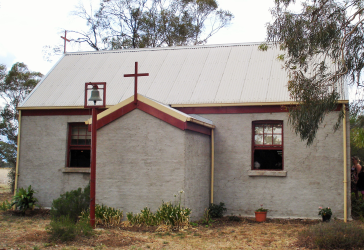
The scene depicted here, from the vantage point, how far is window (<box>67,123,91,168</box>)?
13.5 metres

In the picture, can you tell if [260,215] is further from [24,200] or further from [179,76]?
[24,200]

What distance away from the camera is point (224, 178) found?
40.0ft

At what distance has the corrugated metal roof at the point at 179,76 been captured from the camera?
1274 centimetres

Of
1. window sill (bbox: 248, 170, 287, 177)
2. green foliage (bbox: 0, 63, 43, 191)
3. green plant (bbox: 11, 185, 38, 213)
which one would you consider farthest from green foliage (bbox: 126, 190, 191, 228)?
green foliage (bbox: 0, 63, 43, 191)

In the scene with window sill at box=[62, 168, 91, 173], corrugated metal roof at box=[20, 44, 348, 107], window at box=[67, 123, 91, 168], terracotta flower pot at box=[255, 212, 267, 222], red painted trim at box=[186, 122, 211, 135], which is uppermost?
corrugated metal roof at box=[20, 44, 348, 107]

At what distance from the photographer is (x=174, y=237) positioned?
8.95 m

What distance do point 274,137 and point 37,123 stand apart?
8.31m

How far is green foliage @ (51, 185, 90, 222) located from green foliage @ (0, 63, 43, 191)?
15.8 m

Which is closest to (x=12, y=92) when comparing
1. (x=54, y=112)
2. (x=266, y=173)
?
(x=54, y=112)

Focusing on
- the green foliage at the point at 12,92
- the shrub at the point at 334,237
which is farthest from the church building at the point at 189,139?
the green foliage at the point at 12,92

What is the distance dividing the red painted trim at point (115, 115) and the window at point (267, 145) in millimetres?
4129

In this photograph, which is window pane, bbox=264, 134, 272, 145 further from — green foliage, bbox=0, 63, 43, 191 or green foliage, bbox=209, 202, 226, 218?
green foliage, bbox=0, 63, 43, 191

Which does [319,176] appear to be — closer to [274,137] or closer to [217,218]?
[274,137]

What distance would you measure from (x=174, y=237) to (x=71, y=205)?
327 cm
